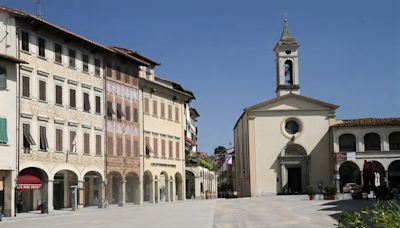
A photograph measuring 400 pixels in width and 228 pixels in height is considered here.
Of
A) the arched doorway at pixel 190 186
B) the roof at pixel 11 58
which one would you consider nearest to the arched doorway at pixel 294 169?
the arched doorway at pixel 190 186

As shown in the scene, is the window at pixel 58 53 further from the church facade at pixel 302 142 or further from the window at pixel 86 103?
the church facade at pixel 302 142

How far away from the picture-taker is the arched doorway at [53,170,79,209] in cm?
4747

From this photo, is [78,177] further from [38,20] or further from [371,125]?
[371,125]

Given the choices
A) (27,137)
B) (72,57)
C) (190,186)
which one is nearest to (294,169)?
(190,186)

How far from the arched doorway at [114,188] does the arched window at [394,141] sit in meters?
32.2

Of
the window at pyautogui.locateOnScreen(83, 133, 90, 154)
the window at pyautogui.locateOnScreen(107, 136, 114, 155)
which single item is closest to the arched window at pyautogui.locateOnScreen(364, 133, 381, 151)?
the window at pyautogui.locateOnScreen(107, 136, 114, 155)

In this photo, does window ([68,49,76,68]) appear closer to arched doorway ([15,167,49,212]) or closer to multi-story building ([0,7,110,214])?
multi-story building ([0,7,110,214])

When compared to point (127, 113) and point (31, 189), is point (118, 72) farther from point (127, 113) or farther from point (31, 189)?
point (31, 189)

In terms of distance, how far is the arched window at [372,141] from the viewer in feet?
233

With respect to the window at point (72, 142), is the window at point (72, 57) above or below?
above

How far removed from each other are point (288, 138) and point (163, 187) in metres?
19.1

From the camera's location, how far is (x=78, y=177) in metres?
46.7

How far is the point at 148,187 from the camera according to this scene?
5881cm

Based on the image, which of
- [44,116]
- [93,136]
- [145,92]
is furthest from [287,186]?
[44,116]
